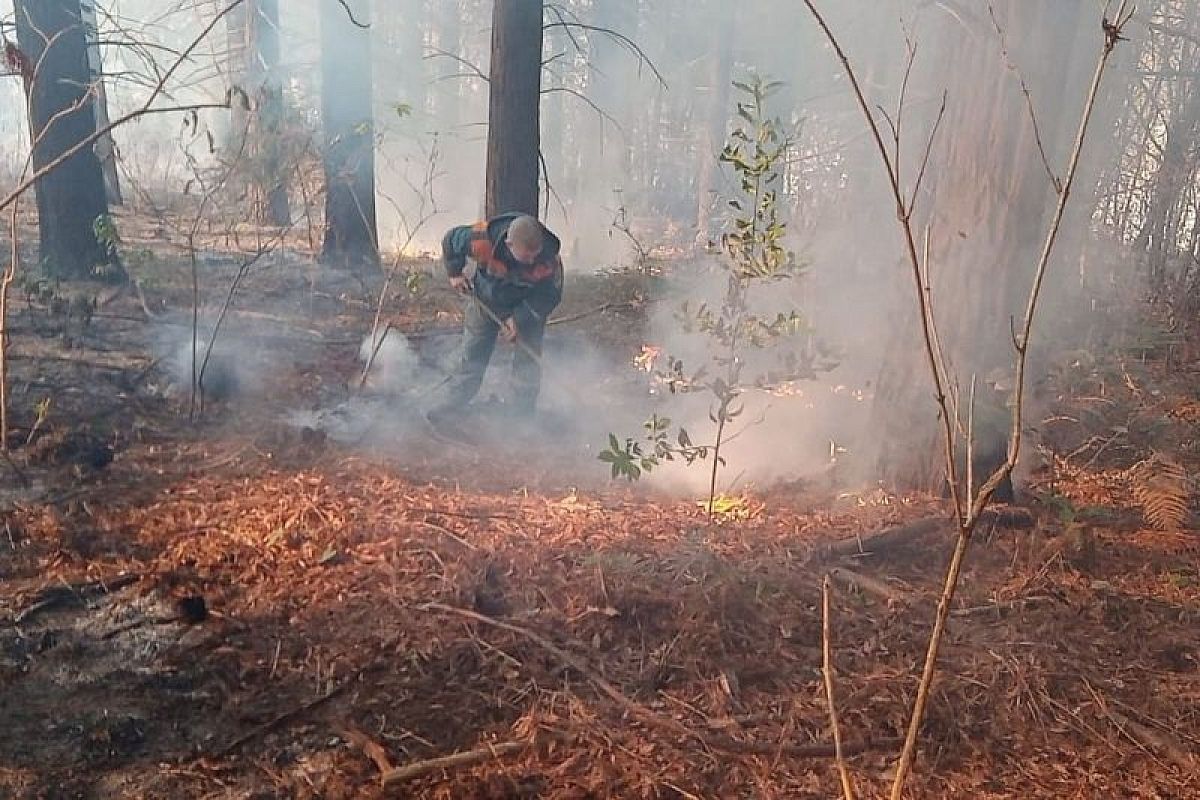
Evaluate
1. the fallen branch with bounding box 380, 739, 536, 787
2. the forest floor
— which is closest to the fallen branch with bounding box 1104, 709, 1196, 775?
the forest floor

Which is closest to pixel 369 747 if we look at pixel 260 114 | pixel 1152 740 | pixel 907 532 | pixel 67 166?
pixel 1152 740

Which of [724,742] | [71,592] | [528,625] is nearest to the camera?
[724,742]

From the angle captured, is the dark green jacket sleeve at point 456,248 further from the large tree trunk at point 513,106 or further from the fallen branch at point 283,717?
the fallen branch at point 283,717

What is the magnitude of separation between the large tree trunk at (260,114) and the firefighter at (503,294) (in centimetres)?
147

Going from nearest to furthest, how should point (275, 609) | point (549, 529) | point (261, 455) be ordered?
point (275, 609), point (549, 529), point (261, 455)

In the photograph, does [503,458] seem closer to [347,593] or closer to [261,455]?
[261,455]

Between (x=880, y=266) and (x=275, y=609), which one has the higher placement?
(x=880, y=266)

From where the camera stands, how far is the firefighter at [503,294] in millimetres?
5555

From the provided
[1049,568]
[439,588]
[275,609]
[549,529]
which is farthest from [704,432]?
[275,609]

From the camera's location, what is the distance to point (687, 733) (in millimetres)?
2676

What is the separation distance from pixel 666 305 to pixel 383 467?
15.6 feet

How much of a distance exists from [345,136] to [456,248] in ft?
15.1

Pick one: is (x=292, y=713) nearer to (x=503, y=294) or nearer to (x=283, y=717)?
(x=283, y=717)

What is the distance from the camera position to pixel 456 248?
562 centimetres
